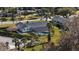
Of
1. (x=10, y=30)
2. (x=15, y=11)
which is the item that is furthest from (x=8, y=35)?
(x=15, y=11)

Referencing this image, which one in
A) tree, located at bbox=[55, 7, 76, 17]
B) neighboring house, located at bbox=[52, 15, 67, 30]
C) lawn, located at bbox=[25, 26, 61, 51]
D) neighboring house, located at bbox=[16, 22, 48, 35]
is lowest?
lawn, located at bbox=[25, 26, 61, 51]

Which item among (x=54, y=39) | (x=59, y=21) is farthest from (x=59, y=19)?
(x=54, y=39)

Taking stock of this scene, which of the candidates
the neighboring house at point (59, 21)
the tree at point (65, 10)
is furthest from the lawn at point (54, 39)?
the tree at point (65, 10)

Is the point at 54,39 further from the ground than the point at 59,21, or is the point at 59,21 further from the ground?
the point at 59,21

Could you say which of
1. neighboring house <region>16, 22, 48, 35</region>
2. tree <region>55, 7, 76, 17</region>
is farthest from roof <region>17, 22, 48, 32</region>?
tree <region>55, 7, 76, 17</region>

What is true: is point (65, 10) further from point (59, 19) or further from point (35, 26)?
point (35, 26)

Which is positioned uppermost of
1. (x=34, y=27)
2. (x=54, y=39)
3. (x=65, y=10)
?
(x=65, y=10)

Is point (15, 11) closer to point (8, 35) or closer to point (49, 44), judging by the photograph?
point (8, 35)

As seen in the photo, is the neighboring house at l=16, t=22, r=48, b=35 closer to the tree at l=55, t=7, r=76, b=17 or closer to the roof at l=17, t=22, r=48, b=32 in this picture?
the roof at l=17, t=22, r=48, b=32

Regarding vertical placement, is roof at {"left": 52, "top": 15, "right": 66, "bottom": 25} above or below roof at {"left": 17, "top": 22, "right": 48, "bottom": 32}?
above
